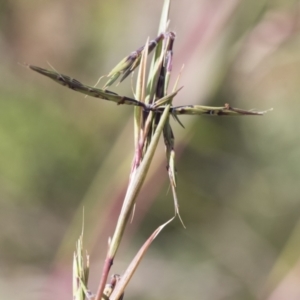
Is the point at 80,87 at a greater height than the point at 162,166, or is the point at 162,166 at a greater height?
the point at 162,166

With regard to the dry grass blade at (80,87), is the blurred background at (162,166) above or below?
above

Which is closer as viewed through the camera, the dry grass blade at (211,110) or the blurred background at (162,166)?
the dry grass blade at (211,110)

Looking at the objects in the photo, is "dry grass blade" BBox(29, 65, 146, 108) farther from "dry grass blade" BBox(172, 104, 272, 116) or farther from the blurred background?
the blurred background

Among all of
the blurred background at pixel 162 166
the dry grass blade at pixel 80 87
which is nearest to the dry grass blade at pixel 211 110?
the dry grass blade at pixel 80 87

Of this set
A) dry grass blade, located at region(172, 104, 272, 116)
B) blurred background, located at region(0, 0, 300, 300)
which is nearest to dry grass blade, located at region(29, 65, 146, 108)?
dry grass blade, located at region(172, 104, 272, 116)

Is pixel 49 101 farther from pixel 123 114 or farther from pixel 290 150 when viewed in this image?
pixel 290 150

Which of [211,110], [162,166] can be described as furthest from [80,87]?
[162,166]

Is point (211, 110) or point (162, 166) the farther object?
point (162, 166)

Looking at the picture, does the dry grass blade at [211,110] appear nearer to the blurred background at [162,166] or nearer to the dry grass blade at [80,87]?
the dry grass blade at [80,87]

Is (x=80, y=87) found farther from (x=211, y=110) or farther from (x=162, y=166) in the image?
(x=162, y=166)

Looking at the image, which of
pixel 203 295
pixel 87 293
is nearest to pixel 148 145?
pixel 87 293
